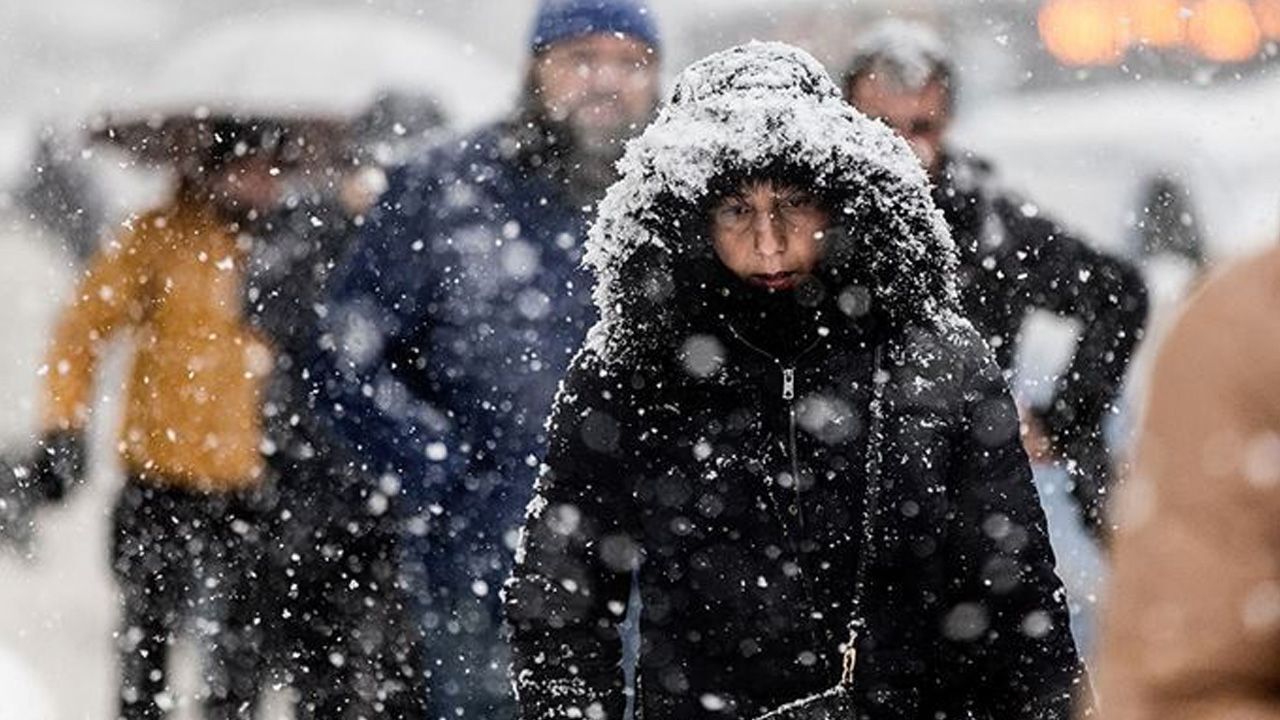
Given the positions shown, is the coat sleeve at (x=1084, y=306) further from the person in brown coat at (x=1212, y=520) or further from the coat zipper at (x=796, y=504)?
the person in brown coat at (x=1212, y=520)

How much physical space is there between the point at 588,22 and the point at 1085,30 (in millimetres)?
10203

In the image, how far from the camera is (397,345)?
14.3 ft

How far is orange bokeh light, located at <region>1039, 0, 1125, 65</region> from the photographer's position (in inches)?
544

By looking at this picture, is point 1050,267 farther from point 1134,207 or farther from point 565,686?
point 1134,207

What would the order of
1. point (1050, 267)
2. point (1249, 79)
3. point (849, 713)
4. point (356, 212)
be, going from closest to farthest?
point (849, 713), point (1050, 267), point (356, 212), point (1249, 79)

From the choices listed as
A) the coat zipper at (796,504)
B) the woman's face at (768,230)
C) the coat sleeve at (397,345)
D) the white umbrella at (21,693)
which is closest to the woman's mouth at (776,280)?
the woman's face at (768,230)

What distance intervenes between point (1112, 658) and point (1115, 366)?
3.46 meters

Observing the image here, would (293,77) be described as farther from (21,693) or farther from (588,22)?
(588,22)

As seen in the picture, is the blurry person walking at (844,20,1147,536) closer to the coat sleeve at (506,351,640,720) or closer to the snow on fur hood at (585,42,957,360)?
the snow on fur hood at (585,42,957,360)

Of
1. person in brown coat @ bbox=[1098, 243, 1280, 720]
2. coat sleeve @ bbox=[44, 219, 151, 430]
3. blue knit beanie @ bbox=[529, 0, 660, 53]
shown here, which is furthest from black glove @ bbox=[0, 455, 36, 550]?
person in brown coat @ bbox=[1098, 243, 1280, 720]

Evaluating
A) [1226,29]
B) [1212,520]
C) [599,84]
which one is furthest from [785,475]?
[1226,29]

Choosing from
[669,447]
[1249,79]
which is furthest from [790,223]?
[1249,79]

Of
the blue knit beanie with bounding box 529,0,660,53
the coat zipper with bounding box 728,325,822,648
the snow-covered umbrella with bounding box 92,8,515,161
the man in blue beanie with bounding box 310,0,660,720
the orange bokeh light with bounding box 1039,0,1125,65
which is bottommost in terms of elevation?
the coat zipper with bounding box 728,325,822,648

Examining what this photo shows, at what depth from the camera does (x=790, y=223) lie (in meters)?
3.09
